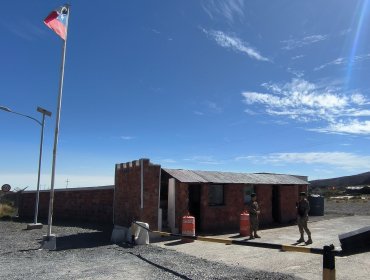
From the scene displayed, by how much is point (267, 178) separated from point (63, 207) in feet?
43.6

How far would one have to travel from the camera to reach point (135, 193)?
1802 cm

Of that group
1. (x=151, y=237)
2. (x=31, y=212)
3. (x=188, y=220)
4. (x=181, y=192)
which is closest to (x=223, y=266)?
(x=188, y=220)

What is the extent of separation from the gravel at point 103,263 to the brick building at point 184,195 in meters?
2.65

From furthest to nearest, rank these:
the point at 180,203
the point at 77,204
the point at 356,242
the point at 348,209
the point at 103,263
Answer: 1. the point at 348,209
2. the point at 77,204
3. the point at 180,203
4. the point at 103,263
5. the point at 356,242

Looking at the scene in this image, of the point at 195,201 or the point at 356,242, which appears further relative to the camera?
the point at 195,201

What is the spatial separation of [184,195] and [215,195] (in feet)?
8.84

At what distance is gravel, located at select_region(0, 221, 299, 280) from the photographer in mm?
9141

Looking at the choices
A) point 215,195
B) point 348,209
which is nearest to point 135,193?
point 215,195

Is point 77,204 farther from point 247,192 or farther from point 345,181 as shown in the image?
point 345,181

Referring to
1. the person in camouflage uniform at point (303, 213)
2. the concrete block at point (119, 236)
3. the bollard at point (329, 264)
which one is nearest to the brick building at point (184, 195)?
the concrete block at point (119, 236)

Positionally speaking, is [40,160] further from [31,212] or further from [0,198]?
[0,198]

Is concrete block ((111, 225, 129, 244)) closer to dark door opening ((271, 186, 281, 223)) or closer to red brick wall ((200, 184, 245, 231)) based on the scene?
red brick wall ((200, 184, 245, 231))

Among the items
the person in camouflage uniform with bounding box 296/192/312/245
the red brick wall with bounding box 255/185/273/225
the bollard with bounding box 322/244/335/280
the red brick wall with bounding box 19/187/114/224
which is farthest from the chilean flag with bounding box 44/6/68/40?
the bollard with bounding box 322/244/335/280

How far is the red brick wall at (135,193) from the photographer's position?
54.3ft
